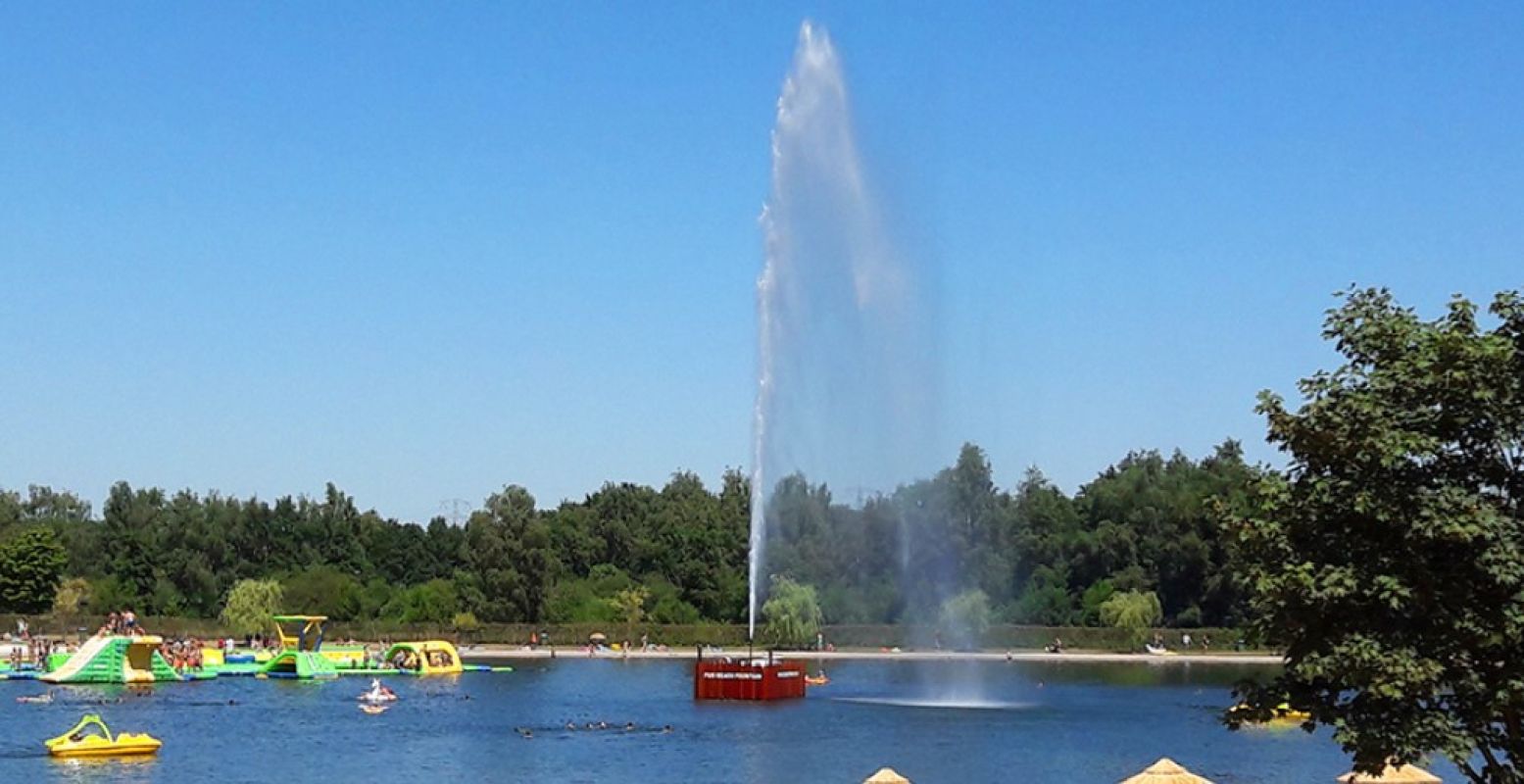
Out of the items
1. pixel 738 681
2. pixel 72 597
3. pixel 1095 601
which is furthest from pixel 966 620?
pixel 72 597

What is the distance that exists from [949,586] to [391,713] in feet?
218

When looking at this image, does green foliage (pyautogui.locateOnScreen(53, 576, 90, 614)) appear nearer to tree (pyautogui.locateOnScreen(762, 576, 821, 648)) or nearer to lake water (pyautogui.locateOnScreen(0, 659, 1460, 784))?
lake water (pyautogui.locateOnScreen(0, 659, 1460, 784))

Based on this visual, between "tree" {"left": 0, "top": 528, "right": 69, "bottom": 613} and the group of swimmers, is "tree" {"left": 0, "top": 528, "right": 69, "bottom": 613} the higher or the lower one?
the higher one

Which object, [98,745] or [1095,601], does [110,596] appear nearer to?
[1095,601]

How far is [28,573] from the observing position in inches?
5276

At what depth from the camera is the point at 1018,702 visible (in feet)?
260

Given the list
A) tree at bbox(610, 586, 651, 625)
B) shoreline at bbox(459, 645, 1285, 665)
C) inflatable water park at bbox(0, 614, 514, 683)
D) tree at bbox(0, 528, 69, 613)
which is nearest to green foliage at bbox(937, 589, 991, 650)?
shoreline at bbox(459, 645, 1285, 665)

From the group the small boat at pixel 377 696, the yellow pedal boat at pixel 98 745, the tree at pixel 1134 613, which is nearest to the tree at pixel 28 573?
the small boat at pixel 377 696

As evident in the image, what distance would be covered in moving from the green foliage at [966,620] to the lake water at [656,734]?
28.2 m

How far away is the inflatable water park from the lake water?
202 centimetres

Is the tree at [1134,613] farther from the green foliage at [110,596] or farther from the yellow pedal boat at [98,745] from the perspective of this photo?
the yellow pedal boat at [98,745]

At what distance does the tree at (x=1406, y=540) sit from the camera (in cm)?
1973

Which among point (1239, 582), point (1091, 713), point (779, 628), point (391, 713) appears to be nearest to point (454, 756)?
point (391, 713)

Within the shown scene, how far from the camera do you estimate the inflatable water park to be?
85.8m
